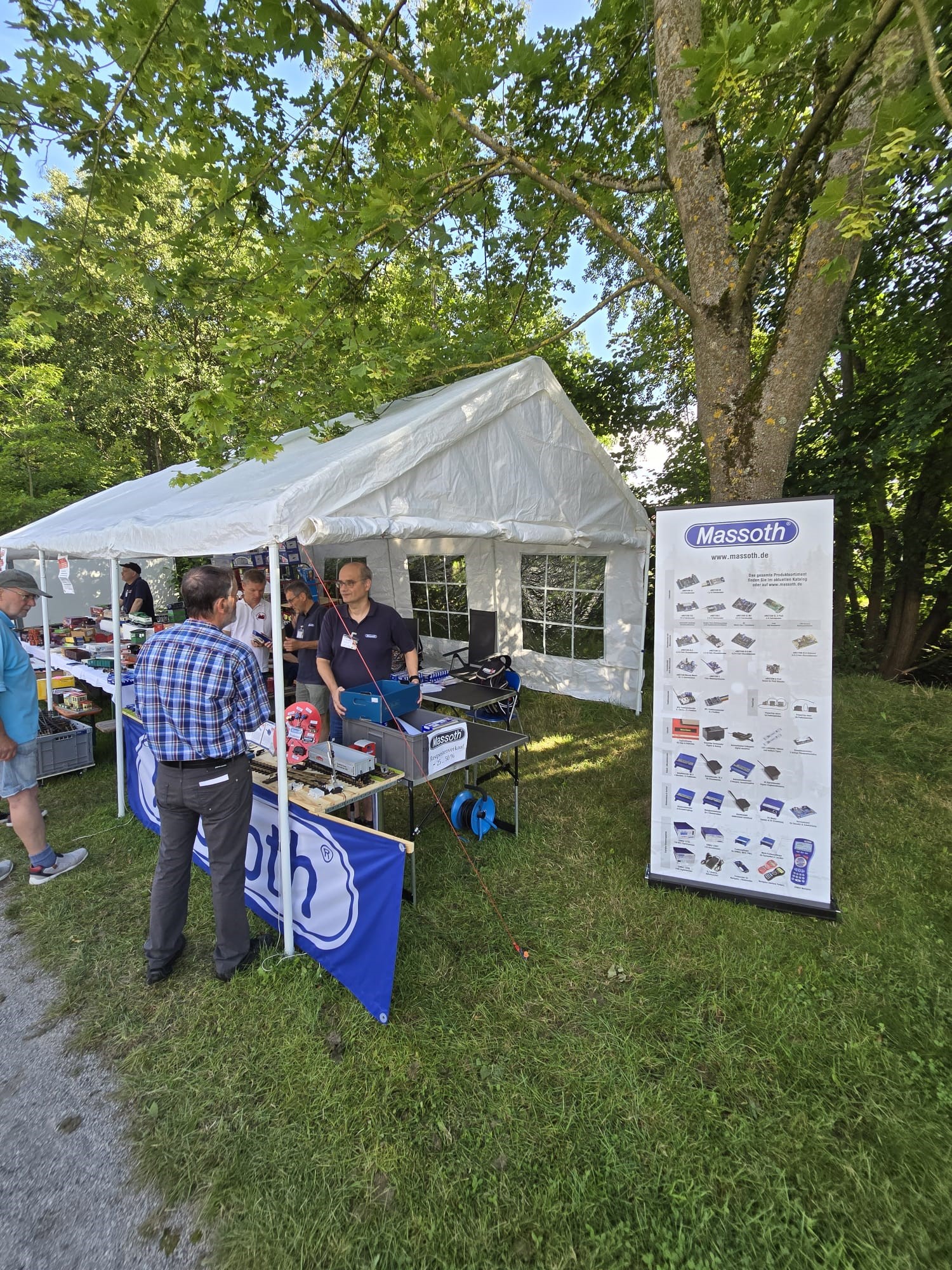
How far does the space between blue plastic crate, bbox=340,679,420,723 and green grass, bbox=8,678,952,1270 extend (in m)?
1.11

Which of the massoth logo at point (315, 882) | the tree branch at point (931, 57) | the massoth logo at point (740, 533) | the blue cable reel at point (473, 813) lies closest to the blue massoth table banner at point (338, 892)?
the massoth logo at point (315, 882)

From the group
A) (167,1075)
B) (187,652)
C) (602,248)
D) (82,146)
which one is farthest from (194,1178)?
(602,248)

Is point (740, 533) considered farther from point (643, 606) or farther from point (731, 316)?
point (643, 606)

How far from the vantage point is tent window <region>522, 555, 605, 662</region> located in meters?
6.73

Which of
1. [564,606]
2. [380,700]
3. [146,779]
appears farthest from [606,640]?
[146,779]

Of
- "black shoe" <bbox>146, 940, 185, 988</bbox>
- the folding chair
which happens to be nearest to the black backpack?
the folding chair

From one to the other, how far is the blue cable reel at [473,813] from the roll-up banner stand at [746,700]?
4.09ft

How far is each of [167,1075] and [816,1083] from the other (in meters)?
2.48

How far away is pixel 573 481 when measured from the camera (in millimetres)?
4996

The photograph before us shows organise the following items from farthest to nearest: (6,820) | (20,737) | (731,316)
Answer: (6,820), (731,316), (20,737)

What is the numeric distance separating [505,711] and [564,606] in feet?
7.15

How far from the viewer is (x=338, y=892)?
2477 millimetres

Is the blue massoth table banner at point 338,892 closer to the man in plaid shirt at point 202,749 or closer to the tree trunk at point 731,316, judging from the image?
the man in plaid shirt at point 202,749

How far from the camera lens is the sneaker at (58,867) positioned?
3354 mm
